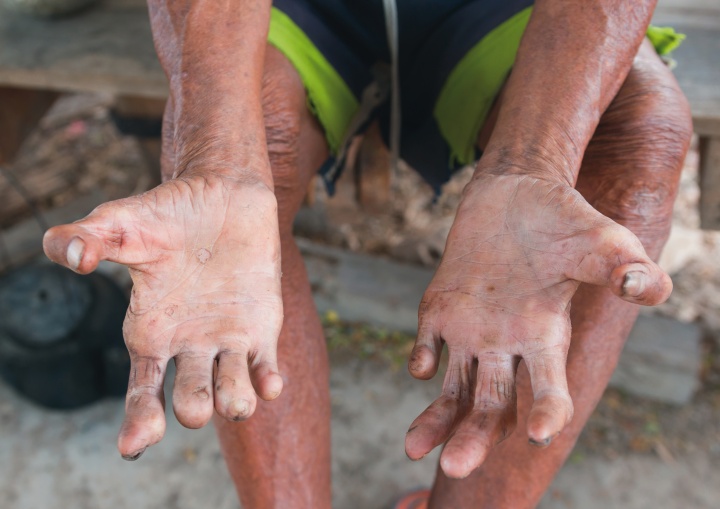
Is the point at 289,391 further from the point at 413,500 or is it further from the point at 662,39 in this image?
the point at 662,39

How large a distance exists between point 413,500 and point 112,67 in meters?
1.35

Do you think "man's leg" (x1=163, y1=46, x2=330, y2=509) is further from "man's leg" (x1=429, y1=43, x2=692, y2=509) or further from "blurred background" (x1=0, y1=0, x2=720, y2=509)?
"blurred background" (x1=0, y1=0, x2=720, y2=509)

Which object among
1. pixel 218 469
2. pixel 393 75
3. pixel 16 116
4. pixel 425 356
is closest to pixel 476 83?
pixel 393 75

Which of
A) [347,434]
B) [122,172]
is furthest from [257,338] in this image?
[122,172]

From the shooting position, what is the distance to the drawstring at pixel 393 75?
143cm

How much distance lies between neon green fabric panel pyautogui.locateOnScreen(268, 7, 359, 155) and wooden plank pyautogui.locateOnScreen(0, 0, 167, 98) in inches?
21.7

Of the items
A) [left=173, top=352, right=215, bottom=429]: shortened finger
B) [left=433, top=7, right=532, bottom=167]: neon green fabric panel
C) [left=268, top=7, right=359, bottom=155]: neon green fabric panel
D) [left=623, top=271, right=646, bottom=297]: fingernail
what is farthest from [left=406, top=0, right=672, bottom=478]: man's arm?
[left=268, top=7, right=359, bottom=155]: neon green fabric panel

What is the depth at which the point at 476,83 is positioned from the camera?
1.37 meters

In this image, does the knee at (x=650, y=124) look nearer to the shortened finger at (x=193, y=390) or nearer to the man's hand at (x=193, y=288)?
the man's hand at (x=193, y=288)

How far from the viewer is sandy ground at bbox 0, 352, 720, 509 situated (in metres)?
1.71

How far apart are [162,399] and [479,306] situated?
1.47 ft

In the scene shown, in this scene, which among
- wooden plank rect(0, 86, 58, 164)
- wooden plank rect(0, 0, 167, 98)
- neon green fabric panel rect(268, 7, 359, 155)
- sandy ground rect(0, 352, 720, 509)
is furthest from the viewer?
wooden plank rect(0, 86, 58, 164)

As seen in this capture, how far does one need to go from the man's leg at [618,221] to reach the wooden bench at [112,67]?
443 mm

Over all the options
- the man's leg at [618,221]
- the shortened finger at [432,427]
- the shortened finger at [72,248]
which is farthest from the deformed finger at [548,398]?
the shortened finger at [72,248]
